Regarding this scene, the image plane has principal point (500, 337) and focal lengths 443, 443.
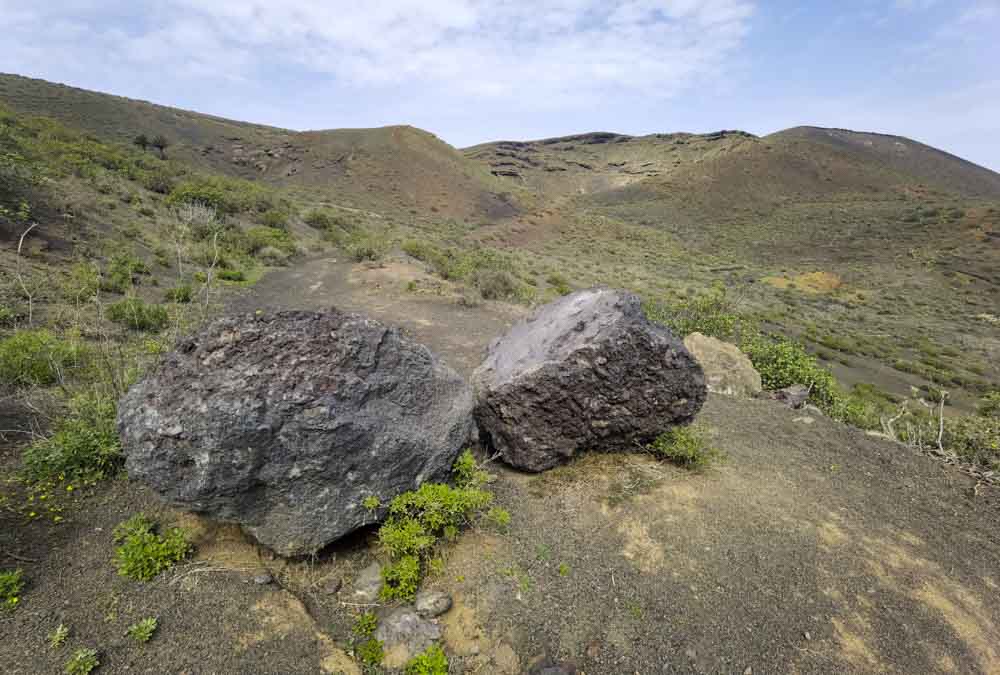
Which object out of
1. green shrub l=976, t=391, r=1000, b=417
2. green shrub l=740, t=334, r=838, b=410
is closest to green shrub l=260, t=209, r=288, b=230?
green shrub l=740, t=334, r=838, b=410

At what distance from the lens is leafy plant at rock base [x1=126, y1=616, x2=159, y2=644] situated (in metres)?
2.62

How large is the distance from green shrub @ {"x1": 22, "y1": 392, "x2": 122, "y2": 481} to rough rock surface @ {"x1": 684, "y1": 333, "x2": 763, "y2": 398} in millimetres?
7581

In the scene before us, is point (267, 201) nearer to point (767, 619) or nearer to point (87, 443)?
point (87, 443)

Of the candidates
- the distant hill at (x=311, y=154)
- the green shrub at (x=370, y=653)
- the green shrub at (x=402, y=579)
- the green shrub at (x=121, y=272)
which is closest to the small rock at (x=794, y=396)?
the green shrub at (x=402, y=579)

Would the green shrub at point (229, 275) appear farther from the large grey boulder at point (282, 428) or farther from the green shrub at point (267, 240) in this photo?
the large grey boulder at point (282, 428)

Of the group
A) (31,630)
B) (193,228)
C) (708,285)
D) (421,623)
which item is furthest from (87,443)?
(708,285)

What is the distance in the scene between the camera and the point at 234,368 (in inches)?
126

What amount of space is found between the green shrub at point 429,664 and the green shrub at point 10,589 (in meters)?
2.43

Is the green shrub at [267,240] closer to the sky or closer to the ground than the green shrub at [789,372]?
closer to the sky

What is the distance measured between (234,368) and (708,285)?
28.0 metres

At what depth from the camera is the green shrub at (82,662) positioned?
2389 mm

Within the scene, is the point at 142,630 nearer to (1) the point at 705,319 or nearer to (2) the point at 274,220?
(1) the point at 705,319

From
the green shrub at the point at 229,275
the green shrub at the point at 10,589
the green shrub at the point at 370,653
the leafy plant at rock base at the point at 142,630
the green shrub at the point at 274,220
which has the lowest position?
the green shrub at the point at 370,653

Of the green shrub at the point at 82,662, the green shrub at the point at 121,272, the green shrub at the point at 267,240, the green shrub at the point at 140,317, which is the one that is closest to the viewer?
the green shrub at the point at 82,662
